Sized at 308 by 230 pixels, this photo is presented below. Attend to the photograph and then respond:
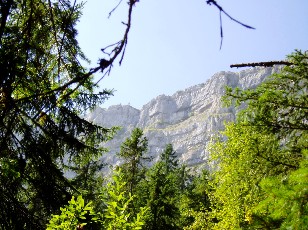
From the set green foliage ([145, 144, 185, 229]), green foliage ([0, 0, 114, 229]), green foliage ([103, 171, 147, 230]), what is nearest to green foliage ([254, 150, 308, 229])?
green foliage ([103, 171, 147, 230])

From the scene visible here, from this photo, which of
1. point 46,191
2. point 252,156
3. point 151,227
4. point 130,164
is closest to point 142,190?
point 151,227

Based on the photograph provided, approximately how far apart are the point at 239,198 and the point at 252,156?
22.7 ft

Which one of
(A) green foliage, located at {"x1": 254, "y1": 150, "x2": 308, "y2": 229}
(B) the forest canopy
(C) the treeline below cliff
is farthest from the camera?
(C) the treeline below cliff

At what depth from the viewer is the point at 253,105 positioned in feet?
23.5

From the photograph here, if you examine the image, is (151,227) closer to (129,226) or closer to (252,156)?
(252,156)

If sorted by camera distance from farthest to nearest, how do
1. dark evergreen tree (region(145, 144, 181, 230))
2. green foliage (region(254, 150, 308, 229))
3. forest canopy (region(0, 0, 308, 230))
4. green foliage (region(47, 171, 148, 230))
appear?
dark evergreen tree (region(145, 144, 181, 230)) < green foliage (region(47, 171, 148, 230)) < green foliage (region(254, 150, 308, 229)) < forest canopy (region(0, 0, 308, 230))

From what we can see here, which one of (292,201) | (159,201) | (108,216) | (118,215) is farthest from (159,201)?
(292,201)

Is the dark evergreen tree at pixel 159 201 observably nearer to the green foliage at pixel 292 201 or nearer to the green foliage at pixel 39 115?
the green foliage at pixel 39 115

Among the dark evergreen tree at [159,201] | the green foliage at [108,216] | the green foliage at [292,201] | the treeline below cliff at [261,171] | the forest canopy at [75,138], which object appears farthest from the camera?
the dark evergreen tree at [159,201]

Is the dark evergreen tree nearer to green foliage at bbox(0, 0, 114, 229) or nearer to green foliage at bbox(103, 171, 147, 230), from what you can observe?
green foliage at bbox(0, 0, 114, 229)

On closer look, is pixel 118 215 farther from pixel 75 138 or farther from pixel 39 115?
pixel 75 138

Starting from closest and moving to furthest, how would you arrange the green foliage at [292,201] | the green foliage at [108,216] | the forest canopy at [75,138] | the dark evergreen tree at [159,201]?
1. the forest canopy at [75,138]
2. the green foliage at [292,201]
3. the green foliage at [108,216]
4. the dark evergreen tree at [159,201]

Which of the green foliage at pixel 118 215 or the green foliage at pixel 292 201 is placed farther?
the green foliage at pixel 118 215

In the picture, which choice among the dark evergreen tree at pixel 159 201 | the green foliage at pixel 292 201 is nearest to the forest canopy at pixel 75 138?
the green foliage at pixel 292 201
